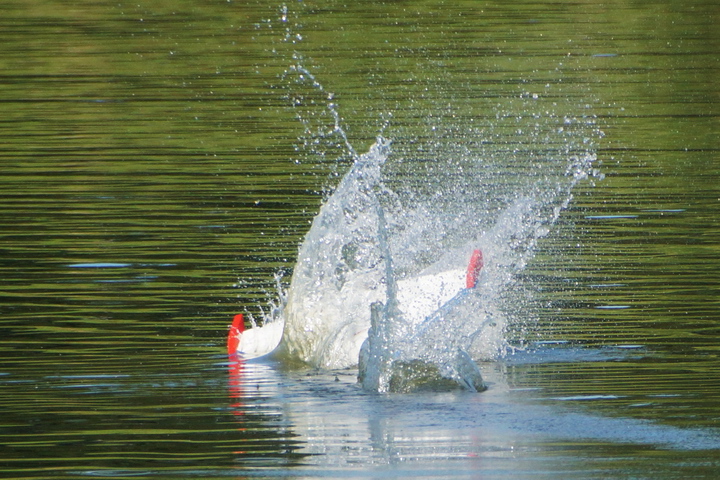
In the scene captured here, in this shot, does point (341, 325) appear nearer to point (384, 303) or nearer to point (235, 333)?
point (384, 303)

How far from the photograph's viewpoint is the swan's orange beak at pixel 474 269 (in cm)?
1027

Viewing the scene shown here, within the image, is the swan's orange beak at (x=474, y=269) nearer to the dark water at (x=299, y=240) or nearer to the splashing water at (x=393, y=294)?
the splashing water at (x=393, y=294)

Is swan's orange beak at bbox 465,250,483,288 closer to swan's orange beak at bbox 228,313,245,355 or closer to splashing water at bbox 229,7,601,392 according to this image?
splashing water at bbox 229,7,601,392

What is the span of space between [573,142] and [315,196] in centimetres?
416

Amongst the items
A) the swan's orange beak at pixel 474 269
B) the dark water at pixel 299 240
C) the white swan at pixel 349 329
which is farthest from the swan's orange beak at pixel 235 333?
the swan's orange beak at pixel 474 269

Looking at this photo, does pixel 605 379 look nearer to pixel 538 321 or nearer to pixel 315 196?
pixel 538 321

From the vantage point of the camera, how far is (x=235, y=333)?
10312 mm

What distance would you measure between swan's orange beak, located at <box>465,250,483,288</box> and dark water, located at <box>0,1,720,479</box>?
0.56m

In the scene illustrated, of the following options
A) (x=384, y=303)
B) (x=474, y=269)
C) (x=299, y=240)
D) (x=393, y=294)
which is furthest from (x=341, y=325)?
(x=299, y=240)

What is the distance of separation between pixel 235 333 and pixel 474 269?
1.62 m

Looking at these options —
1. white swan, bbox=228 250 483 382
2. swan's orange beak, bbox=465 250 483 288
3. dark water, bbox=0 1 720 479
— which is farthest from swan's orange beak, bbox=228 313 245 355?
swan's orange beak, bbox=465 250 483 288

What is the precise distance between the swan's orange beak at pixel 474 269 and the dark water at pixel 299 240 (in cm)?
56

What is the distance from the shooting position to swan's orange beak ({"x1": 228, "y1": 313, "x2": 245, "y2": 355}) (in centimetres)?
1023

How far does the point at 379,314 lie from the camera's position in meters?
9.28
